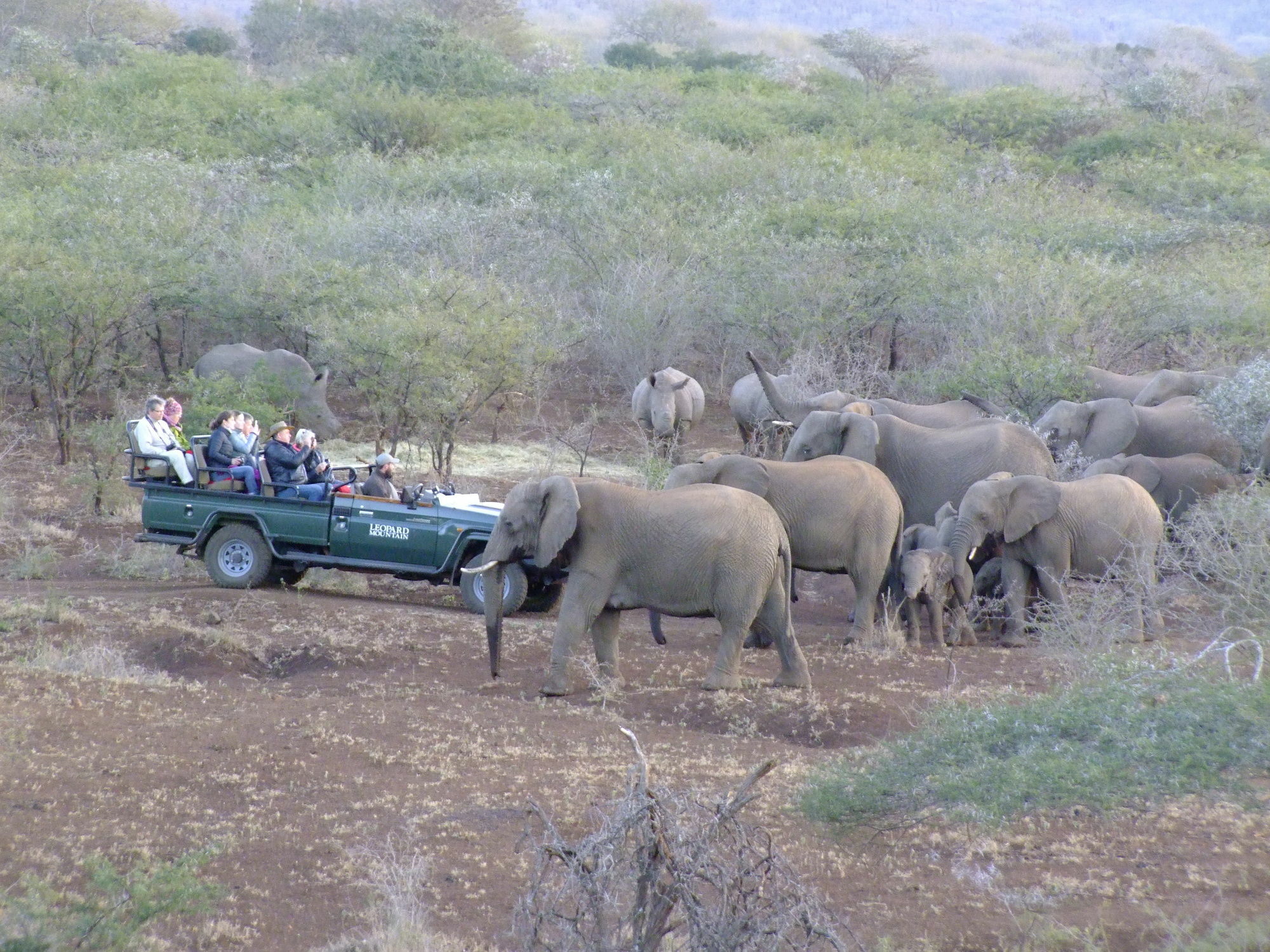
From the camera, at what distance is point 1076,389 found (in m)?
18.0

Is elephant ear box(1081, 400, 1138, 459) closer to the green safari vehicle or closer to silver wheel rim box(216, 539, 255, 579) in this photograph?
the green safari vehicle

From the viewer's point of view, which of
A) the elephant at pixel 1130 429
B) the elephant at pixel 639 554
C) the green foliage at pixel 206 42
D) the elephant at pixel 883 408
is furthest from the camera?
the green foliage at pixel 206 42

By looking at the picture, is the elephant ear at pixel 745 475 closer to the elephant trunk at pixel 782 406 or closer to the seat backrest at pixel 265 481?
the seat backrest at pixel 265 481

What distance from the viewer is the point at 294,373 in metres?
20.0

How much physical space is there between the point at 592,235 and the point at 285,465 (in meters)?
14.0

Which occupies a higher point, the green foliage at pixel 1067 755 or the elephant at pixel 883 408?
the green foliage at pixel 1067 755

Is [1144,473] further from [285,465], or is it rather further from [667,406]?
[285,465]

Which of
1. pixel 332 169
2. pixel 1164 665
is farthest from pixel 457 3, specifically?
pixel 1164 665

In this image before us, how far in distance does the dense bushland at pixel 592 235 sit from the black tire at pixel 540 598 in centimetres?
485

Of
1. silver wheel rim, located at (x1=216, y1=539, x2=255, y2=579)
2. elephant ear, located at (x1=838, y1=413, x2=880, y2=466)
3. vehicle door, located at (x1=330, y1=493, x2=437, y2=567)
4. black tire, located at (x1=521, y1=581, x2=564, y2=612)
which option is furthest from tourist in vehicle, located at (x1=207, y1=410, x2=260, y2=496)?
elephant ear, located at (x1=838, y1=413, x2=880, y2=466)

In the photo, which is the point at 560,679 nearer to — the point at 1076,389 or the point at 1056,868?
the point at 1056,868

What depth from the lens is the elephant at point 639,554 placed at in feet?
33.6

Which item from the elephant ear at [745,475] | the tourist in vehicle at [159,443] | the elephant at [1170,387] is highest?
the elephant ear at [745,475]

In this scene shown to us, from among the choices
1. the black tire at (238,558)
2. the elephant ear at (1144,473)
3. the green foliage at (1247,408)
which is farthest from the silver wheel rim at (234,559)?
the green foliage at (1247,408)
